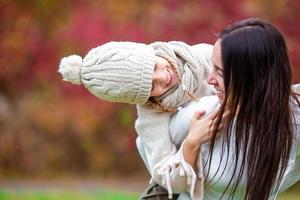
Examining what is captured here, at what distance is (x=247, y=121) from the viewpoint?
9.49 feet

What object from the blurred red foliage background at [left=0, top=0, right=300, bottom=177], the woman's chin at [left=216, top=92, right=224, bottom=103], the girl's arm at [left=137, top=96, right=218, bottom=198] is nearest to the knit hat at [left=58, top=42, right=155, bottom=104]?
the girl's arm at [left=137, top=96, right=218, bottom=198]

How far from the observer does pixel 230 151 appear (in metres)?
3.00

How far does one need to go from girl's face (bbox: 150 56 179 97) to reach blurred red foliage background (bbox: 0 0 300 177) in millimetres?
4427

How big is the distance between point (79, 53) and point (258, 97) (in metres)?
5.54

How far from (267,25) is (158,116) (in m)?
0.46

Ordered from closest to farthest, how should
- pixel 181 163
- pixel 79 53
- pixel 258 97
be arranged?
pixel 258 97
pixel 181 163
pixel 79 53

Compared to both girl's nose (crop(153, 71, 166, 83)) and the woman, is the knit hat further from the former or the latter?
the woman

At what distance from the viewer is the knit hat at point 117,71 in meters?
3.05

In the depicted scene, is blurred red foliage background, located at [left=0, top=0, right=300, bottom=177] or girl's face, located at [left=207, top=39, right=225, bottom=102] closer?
girl's face, located at [left=207, top=39, right=225, bottom=102]

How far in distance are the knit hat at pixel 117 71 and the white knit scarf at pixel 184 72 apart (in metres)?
0.05

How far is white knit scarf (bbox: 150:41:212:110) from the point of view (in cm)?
308

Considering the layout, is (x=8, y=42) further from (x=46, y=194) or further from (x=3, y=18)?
(x=46, y=194)

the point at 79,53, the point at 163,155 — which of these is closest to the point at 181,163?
the point at 163,155

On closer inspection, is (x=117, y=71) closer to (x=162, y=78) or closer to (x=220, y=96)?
(x=162, y=78)
